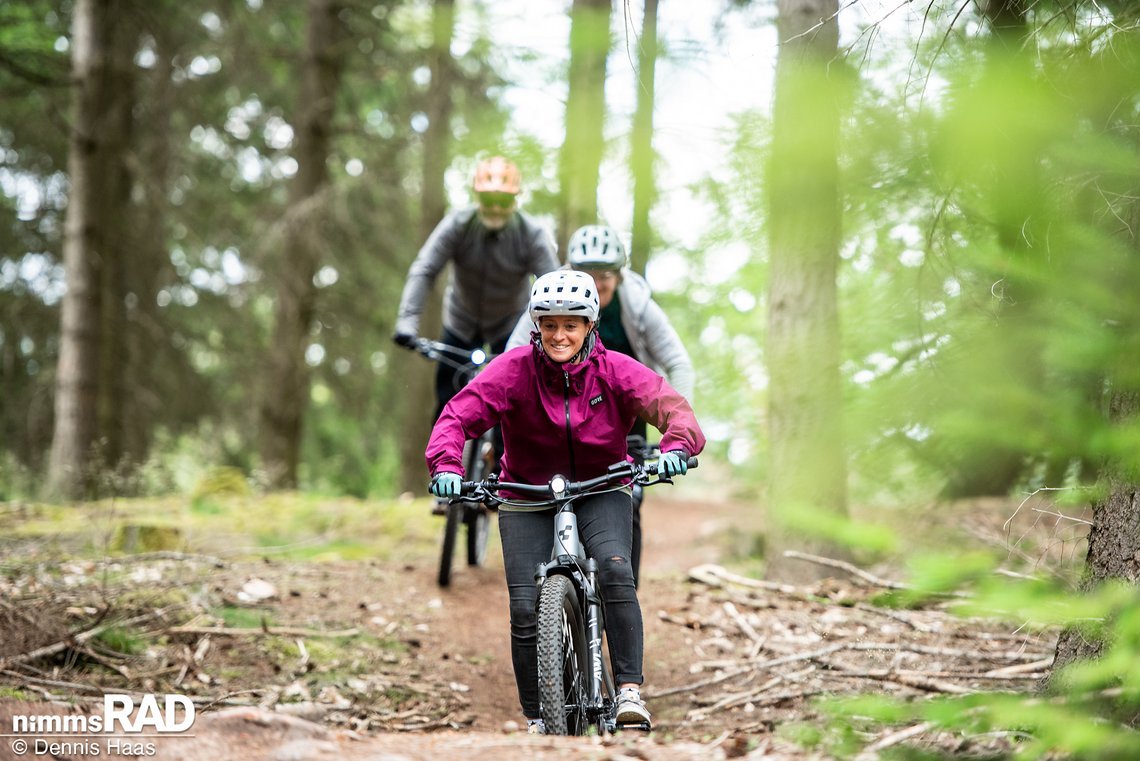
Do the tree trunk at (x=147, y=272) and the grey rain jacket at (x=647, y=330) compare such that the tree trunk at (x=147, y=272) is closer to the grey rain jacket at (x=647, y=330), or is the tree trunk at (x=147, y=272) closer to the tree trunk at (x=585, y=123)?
the grey rain jacket at (x=647, y=330)

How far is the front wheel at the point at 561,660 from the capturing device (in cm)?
364

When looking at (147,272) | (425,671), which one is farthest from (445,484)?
(147,272)

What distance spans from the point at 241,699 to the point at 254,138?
12991mm

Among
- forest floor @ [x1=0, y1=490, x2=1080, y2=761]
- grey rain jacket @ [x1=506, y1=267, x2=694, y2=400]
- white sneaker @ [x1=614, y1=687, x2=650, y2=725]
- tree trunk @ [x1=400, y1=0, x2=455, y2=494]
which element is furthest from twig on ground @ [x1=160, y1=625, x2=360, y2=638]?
tree trunk @ [x1=400, y1=0, x2=455, y2=494]

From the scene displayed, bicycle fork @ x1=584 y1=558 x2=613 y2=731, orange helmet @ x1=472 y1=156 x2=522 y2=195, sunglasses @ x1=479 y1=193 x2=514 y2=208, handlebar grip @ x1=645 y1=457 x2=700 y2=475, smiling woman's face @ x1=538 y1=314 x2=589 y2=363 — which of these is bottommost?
bicycle fork @ x1=584 y1=558 x2=613 y2=731

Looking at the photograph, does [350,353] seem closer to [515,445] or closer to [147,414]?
[147,414]

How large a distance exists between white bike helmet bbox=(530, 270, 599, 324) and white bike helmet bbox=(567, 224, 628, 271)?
99 centimetres

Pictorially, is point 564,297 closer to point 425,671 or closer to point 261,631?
point 425,671

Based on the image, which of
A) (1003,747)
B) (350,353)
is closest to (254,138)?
(350,353)

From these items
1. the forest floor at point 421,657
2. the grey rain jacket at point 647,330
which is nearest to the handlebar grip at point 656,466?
the forest floor at point 421,657

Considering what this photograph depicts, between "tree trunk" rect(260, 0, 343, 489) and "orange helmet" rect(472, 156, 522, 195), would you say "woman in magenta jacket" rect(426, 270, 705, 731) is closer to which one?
"orange helmet" rect(472, 156, 522, 195)

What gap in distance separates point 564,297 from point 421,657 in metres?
2.83

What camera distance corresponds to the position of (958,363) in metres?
2.35

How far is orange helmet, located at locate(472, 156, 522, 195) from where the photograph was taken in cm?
606
